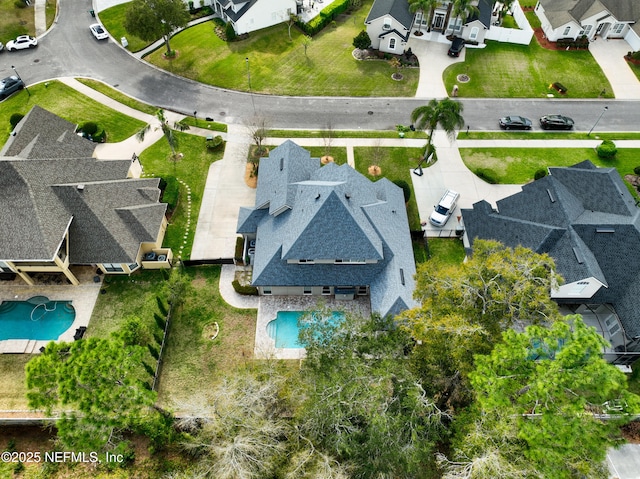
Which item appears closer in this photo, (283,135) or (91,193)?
(91,193)

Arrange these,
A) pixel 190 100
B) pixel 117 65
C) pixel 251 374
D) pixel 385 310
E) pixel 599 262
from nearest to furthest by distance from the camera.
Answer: pixel 251 374, pixel 385 310, pixel 599 262, pixel 190 100, pixel 117 65

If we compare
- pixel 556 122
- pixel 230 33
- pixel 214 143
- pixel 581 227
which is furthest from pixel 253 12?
pixel 581 227

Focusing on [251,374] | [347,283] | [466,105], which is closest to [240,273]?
[347,283]

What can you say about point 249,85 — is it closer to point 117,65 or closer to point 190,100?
point 190,100

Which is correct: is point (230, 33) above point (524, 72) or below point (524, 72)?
below

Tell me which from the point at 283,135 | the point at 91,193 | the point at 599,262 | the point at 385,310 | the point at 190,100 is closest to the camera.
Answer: the point at 385,310

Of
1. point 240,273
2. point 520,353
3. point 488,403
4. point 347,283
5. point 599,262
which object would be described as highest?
point 520,353

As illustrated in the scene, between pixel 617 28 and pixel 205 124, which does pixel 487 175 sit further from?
pixel 617 28
